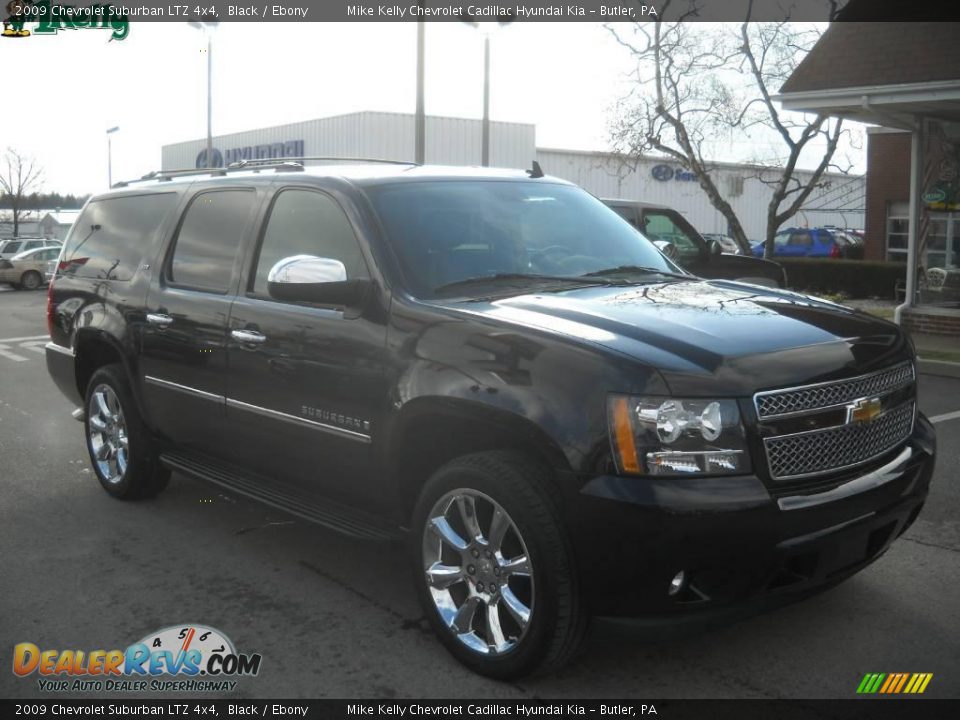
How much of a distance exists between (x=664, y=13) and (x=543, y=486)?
21420 mm

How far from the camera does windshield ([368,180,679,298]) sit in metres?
4.40

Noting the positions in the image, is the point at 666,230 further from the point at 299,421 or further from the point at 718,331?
the point at 718,331

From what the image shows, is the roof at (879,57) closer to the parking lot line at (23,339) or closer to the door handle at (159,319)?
the door handle at (159,319)

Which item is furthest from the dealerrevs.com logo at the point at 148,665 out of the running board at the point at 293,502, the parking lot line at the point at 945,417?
the parking lot line at the point at 945,417

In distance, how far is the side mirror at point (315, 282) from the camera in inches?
164

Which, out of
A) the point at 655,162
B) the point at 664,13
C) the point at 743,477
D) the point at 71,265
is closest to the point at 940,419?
the point at 743,477

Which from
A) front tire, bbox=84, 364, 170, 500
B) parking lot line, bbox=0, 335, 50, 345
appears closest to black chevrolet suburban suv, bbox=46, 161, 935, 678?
front tire, bbox=84, 364, 170, 500

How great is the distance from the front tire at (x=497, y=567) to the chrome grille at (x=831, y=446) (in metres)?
0.76

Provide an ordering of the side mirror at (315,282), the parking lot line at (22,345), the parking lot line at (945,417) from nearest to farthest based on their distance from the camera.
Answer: the side mirror at (315,282), the parking lot line at (945,417), the parking lot line at (22,345)

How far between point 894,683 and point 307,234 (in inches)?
119

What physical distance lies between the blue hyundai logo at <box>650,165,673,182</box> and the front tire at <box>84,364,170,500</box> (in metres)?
44.5

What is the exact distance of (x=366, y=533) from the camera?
426 cm

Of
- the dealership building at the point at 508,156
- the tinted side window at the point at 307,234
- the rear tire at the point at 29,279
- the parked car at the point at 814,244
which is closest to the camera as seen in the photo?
the tinted side window at the point at 307,234
